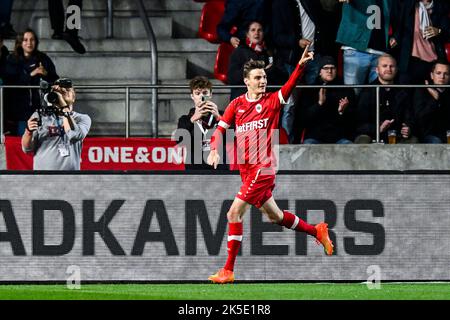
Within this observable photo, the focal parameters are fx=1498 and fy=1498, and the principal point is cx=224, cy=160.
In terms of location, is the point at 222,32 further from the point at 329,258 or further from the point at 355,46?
the point at 329,258

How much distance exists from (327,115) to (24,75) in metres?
3.47

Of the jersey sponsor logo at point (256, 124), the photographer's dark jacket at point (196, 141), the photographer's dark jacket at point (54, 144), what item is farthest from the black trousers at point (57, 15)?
the jersey sponsor logo at point (256, 124)

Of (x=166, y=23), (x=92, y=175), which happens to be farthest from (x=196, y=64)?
(x=92, y=175)

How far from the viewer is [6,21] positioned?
18578 millimetres

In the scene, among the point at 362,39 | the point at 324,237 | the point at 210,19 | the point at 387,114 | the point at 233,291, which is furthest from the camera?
the point at 210,19

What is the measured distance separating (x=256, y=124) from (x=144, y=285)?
177cm

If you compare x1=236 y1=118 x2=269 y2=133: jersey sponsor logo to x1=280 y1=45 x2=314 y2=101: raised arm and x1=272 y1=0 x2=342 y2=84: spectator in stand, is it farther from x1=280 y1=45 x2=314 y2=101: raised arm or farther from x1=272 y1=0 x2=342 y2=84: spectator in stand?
x1=272 y1=0 x2=342 y2=84: spectator in stand

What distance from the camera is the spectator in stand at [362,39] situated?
17.0m

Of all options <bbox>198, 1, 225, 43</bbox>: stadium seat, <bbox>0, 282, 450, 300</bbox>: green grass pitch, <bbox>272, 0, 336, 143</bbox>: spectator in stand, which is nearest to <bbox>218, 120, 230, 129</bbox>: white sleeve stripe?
<bbox>0, 282, 450, 300</bbox>: green grass pitch

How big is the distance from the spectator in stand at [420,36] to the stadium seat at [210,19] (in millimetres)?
2345

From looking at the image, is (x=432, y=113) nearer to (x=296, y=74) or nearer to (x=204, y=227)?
(x=204, y=227)

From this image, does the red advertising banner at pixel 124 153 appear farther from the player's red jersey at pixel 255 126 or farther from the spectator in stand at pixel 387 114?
the player's red jersey at pixel 255 126

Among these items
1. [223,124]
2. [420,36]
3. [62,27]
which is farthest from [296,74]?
[62,27]

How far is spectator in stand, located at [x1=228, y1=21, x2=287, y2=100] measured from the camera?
54.5 feet
